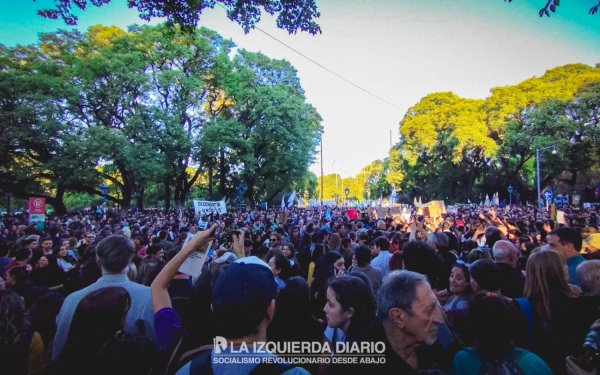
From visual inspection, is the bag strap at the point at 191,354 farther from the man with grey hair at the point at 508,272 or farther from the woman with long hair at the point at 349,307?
the man with grey hair at the point at 508,272

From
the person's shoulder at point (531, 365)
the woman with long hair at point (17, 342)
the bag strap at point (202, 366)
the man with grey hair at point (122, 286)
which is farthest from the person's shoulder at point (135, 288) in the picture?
the person's shoulder at point (531, 365)

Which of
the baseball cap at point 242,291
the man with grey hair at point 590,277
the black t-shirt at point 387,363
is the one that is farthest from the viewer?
the man with grey hair at point 590,277

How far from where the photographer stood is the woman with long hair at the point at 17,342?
2.15 metres

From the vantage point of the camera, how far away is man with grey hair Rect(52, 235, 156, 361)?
2643mm

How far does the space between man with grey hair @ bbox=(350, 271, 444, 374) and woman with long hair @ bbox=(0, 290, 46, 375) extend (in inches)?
81.5

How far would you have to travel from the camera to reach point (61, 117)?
27641mm

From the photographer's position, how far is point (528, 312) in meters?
2.92

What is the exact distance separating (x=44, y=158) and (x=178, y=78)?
40.4ft

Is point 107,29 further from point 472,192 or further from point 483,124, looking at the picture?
point 472,192

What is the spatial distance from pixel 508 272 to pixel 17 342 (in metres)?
4.35

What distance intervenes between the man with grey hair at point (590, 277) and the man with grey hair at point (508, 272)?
0.62 metres

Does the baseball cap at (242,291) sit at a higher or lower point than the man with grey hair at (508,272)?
higher

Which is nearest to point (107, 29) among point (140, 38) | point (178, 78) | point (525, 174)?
point (140, 38)

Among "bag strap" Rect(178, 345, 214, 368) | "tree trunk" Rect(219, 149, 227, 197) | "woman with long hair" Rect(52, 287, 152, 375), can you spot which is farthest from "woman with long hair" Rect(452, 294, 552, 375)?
"tree trunk" Rect(219, 149, 227, 197)
